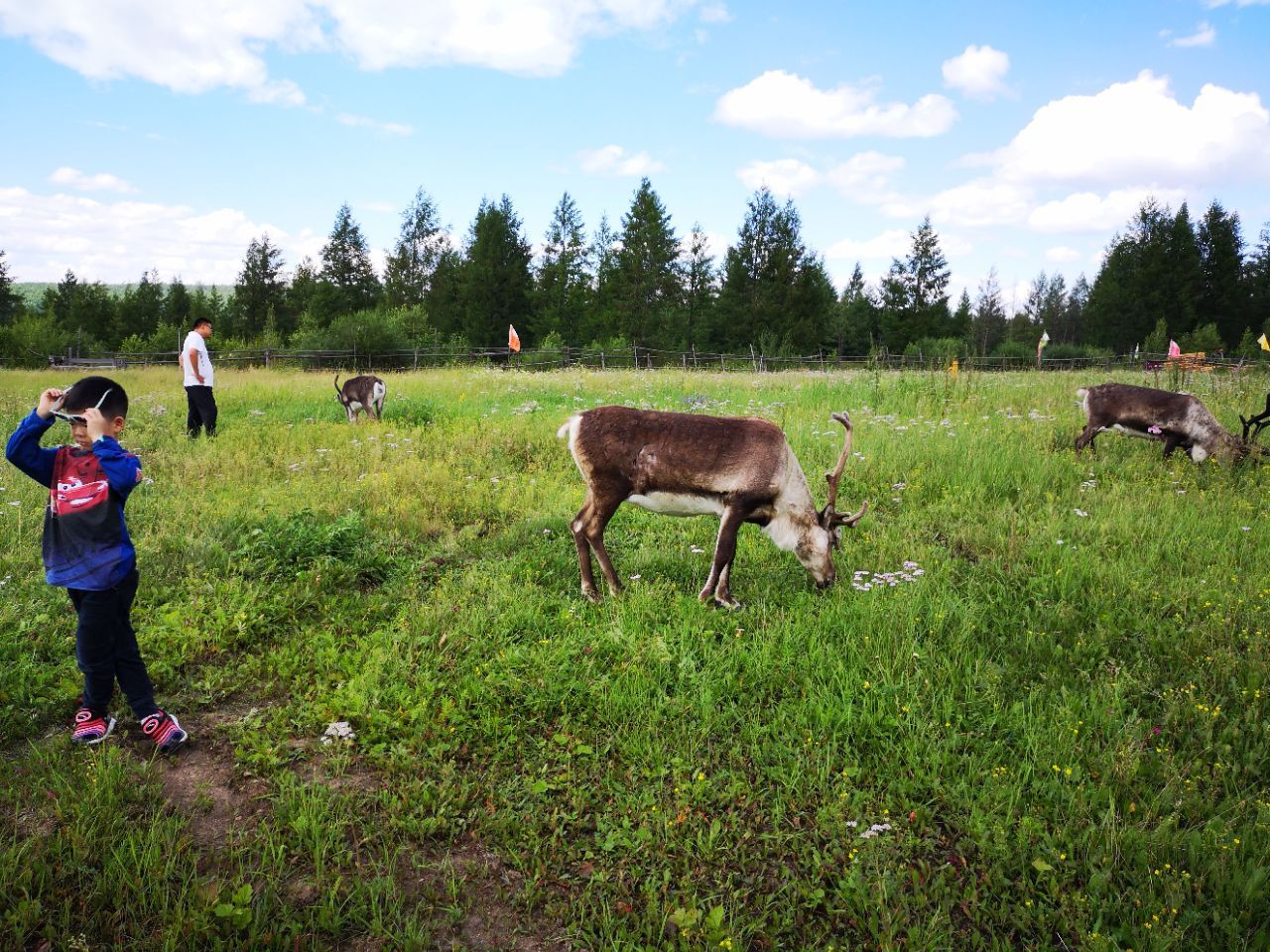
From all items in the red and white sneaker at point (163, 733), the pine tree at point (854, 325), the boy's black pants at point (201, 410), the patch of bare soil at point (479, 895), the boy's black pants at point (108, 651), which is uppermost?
the pine tree at point (854, 325)

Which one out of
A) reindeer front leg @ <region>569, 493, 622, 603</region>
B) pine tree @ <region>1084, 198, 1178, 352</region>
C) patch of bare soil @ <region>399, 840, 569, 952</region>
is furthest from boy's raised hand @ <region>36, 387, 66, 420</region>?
pine tree @ <region>1084, 198, 1178, 352</region>

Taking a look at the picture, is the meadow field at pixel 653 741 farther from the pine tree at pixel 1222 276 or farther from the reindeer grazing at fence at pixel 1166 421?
the pine tree at pixel 1222 276

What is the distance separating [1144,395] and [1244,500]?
292 cm

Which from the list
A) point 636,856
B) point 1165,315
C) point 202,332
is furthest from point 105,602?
point 1165,315

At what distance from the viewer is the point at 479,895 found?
306 cm

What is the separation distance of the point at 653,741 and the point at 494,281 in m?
48.2

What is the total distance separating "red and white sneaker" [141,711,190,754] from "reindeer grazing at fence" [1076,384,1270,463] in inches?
468

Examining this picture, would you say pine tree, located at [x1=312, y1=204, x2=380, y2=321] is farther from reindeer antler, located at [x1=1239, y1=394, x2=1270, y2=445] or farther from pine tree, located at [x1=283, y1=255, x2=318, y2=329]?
reindeer antler, located at [x1=1239, y1=394, x2=1270, y2=445]

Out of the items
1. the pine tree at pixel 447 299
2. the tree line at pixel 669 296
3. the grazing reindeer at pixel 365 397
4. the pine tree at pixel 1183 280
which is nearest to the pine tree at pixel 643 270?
the tree line at pixel 669 296

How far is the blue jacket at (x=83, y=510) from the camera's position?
3.69 metres

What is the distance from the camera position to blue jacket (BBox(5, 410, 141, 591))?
3.69m

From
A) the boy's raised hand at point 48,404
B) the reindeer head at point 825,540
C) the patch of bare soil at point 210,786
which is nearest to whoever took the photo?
the patch of bare soil at point 210,786

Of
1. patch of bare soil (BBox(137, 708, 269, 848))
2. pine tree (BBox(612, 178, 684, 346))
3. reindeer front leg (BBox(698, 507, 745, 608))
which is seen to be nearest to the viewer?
patch of bare soil (BBox(137, 708, 269, 848))

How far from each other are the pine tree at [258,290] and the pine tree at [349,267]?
17.8ft
